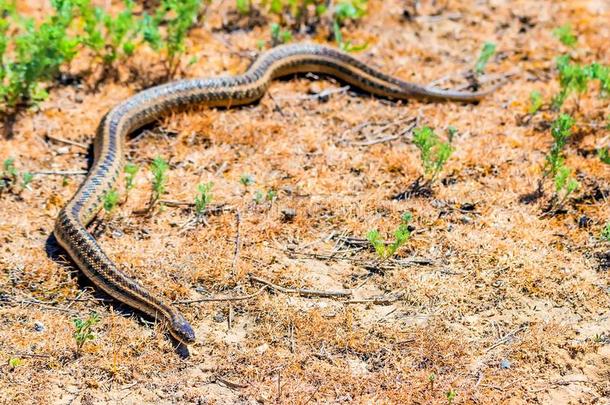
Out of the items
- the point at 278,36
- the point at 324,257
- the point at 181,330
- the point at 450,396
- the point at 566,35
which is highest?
the point at 566,35

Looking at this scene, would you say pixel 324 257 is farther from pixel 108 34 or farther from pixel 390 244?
pixel 108 34

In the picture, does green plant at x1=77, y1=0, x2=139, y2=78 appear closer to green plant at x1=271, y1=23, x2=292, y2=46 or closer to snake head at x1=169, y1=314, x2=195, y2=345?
green plant at x1=271, y1=23, x2=292, y2=46

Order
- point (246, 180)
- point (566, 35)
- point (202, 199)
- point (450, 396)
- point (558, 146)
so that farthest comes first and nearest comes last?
point (566, 35) < point (246, 180) < point (558, 146) < point (202, 199) < point (450, 396)

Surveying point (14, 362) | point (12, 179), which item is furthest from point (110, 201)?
point (14, 362)

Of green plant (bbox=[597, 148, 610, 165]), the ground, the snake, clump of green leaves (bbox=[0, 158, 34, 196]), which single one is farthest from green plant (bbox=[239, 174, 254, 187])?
green plant (bbox=[597, 148, 610, 165])

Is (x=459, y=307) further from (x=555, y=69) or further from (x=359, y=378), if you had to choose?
(x=555, y=69)

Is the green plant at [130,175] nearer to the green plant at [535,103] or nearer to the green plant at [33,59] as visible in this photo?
the green plant at [33,59]
